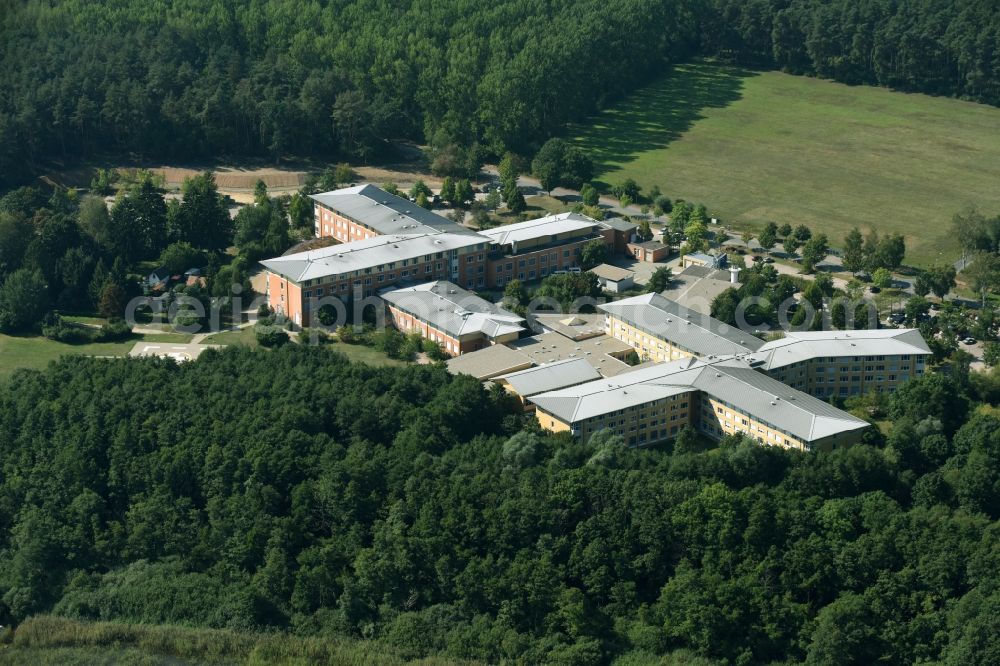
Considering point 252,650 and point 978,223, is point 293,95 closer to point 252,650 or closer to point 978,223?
point 978,223

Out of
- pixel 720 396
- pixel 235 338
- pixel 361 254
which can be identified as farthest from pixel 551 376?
pixel 235 338

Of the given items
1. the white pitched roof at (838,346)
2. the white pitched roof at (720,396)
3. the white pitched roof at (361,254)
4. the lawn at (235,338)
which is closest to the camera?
the white pitched roof at (720,396)

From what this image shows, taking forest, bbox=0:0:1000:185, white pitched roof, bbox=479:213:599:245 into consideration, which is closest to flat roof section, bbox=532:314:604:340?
white pitched roof, bbox=479:213:599:245

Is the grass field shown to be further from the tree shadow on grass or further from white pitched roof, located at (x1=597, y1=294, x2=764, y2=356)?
white pitched roof, located at (x1=597, y1=294, x2=764, y2=356)

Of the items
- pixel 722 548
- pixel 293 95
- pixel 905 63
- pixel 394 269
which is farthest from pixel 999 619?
pixel 905 63

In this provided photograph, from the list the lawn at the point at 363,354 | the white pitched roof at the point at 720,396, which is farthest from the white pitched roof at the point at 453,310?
the white pitched roof at the point at 720,396

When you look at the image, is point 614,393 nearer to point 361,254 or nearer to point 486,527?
point 486,527

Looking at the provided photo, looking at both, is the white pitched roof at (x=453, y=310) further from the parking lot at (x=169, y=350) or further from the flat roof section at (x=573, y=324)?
the parking lot at (x=169, y=350)
